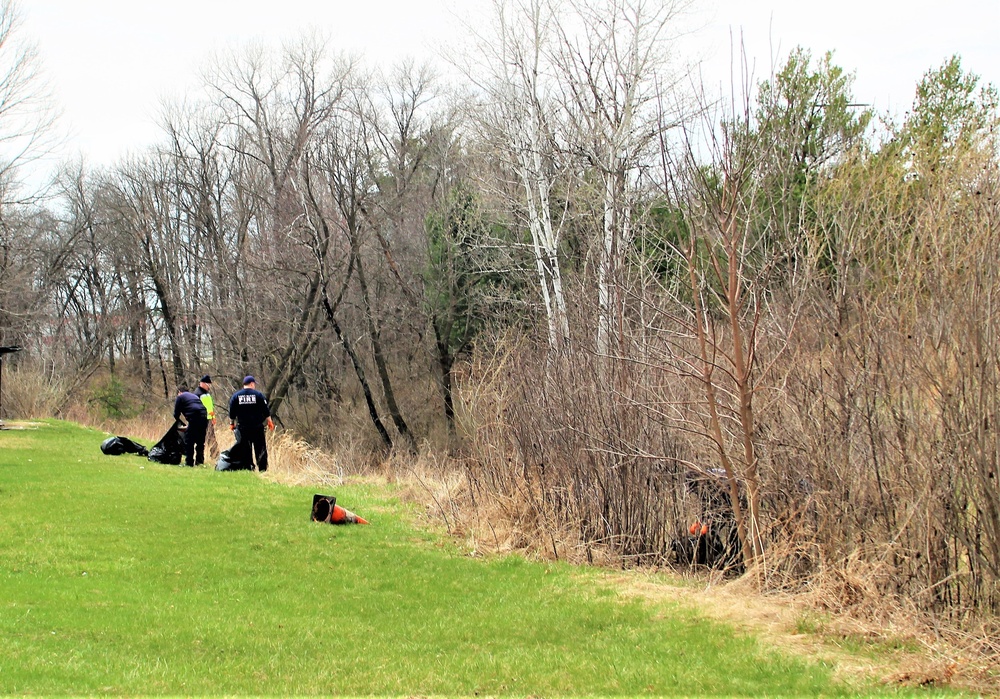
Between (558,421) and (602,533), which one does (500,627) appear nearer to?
(602,533)

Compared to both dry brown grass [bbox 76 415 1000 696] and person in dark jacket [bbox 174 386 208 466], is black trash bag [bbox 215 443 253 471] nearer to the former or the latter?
person in dark jacket [bbox 174 386 208 466]

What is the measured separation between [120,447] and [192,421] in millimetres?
2455

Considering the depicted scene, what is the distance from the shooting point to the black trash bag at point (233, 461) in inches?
764

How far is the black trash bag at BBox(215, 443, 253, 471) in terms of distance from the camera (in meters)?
19.4

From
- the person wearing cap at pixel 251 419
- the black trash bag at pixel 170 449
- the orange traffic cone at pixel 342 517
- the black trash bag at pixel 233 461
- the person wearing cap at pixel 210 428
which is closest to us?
the orange traffic cone at pixel 342 517

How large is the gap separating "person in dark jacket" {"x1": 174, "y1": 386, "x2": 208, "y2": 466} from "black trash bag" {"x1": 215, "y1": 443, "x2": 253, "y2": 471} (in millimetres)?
739

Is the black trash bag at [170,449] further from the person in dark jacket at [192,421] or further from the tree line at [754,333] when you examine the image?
the tree line at [754,333]

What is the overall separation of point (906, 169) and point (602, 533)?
5373mm

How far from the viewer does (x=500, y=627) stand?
8.07 m

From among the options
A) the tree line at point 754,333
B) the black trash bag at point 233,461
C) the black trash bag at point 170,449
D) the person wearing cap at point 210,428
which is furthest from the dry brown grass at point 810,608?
the person wearing cap at point 210,428

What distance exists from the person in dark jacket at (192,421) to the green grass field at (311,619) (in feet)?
20.9

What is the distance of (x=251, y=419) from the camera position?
1938 centimetres

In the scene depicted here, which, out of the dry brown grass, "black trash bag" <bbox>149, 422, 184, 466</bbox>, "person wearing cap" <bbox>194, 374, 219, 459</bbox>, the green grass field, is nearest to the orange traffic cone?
the green grass field

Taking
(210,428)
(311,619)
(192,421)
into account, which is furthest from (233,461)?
(311,619)
